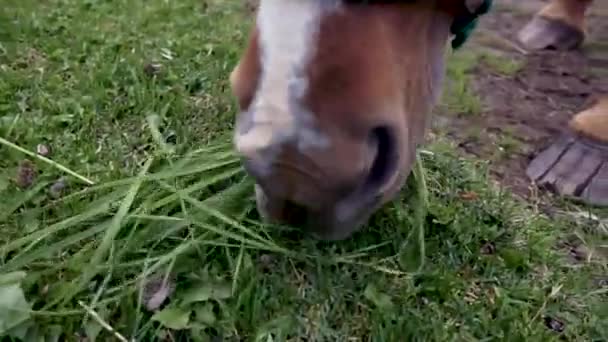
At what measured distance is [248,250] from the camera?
1351mm

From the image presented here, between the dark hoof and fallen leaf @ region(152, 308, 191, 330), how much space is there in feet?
2.68

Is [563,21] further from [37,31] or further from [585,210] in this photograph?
[37,31]

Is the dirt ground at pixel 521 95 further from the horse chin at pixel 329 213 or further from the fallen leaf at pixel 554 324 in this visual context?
the horse chin at pixel 329 213

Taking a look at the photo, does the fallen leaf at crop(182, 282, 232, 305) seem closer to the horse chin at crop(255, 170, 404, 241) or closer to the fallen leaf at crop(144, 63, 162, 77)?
the horse chin at crop(255, 170, 404, 241)

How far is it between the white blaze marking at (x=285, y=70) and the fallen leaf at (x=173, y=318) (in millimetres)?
289

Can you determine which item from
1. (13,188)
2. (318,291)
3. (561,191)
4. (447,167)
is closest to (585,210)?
(561,191)

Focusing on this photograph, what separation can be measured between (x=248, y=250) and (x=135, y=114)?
581mm

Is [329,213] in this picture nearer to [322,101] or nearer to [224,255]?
[322,101]

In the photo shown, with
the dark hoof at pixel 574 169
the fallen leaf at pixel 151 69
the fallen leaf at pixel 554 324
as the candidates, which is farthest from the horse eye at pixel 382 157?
the fallen leaf at pixel 151 69

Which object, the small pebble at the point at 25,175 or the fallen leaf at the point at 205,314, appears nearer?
the fallen leaf at the point at 205,314

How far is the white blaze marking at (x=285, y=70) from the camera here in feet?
3.34

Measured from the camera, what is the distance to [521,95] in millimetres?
2100

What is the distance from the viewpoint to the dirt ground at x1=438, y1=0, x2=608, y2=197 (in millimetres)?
1832

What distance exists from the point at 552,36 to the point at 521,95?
0.39 m
